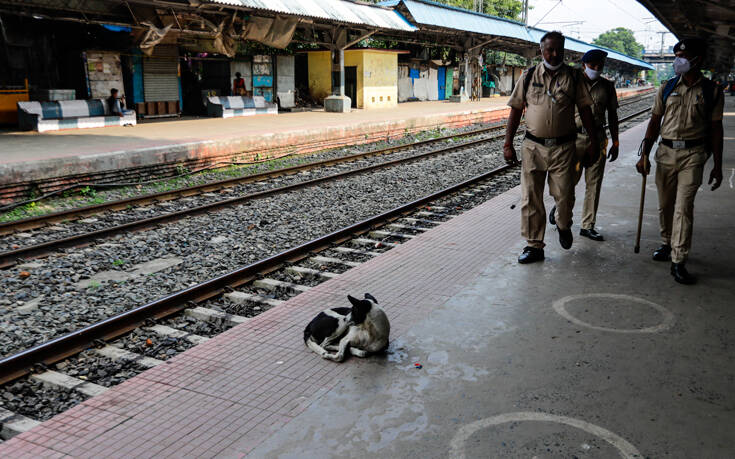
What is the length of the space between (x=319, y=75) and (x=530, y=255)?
79.0 feet

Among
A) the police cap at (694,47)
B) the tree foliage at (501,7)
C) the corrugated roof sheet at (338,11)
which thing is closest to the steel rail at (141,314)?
the police cap at (694,47)

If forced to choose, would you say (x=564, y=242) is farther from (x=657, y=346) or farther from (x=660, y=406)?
(x=660, y=406)

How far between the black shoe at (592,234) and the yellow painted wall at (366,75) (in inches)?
850

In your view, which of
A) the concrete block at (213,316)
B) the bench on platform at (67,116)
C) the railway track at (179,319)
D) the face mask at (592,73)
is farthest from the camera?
the bench on platform at (67,116)

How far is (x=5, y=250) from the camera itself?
21.7 ft

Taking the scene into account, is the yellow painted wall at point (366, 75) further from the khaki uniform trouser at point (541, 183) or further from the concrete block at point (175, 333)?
the concrete block at point (175, 333)

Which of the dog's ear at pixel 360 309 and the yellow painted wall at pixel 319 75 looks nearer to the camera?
the dog's ear at pixel 360 309

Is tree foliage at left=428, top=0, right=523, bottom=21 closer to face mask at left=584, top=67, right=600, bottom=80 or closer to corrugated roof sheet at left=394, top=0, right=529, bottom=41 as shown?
corrugated roof sheet at left=394, top=0, right=529, bottom=41

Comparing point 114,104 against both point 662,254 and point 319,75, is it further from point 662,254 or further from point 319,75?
point 662,254

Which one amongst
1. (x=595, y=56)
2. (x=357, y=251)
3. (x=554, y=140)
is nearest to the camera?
(x=554, y=140)

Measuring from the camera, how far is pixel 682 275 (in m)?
4.85

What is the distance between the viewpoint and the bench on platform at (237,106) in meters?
20.1

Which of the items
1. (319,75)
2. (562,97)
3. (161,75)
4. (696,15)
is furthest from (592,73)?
(319,75)

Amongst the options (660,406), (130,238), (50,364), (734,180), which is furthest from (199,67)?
(660,406)
